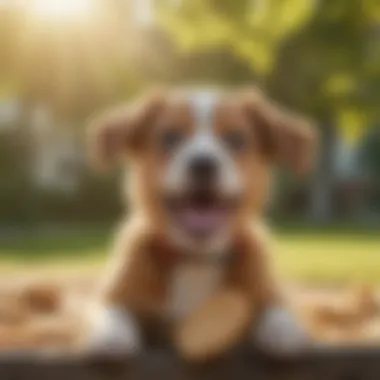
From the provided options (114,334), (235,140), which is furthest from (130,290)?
(235,140)

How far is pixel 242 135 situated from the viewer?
825 millimetres

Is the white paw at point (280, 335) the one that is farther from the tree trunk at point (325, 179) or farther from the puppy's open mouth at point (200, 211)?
the tree trunk at point (325, 179)

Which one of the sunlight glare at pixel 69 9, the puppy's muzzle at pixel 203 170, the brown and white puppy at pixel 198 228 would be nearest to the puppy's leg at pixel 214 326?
the brown and white puppy at pixel 198 228

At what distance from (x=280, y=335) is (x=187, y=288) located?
0.30 feet

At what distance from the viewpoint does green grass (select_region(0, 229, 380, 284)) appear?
3.25 ft

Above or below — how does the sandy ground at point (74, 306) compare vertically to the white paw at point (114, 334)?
above

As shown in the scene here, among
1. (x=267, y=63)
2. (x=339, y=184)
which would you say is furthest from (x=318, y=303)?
(x=267, y=63)

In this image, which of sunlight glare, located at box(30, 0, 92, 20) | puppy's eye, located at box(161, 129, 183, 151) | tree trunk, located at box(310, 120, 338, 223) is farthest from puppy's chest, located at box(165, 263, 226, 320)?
sunlight glare, located at box(30, 0, 92, 20)

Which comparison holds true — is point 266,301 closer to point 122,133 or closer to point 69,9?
point 122,133

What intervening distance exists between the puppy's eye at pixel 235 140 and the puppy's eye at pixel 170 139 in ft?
0.13

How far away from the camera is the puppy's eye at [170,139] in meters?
0.82

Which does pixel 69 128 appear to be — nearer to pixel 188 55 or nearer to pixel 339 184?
pixel 188 55

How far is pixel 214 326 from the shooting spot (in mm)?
824

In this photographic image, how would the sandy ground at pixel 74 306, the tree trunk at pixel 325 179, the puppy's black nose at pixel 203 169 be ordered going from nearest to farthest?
the puppy's black nose at pixel 203 169 < the sandy ground at pixel 74 306 < the tree trunk at pixel 325 179
